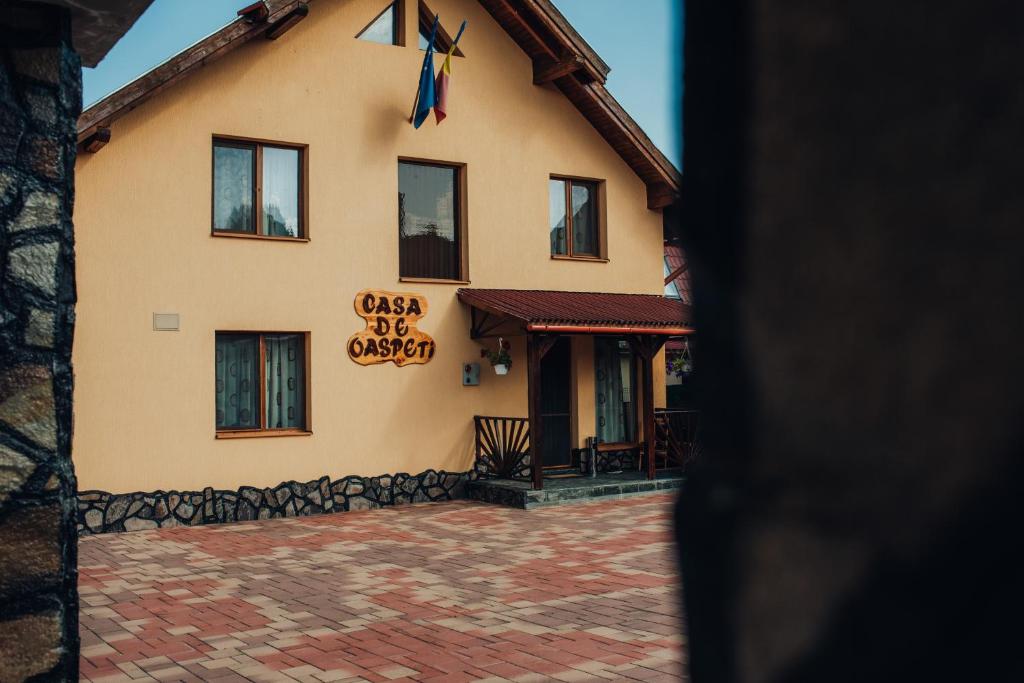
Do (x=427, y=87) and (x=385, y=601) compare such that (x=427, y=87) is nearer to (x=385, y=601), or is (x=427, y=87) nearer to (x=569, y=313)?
(x=569, y=313)

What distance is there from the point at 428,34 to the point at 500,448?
248 inches

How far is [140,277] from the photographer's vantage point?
1171 cm

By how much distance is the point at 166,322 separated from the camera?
1183 cm

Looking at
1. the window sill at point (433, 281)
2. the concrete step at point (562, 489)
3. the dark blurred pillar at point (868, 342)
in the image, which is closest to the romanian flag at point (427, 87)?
the window sill at point (433, 281)

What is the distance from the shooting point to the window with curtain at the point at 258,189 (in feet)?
41.0

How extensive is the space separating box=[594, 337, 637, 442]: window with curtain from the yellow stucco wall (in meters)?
0.41

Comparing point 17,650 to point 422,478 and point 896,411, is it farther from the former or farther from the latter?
point 422,478

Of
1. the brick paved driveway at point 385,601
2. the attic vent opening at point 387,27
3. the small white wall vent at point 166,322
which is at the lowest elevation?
the brick paved driveway at point 385,601

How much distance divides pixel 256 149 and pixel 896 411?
512 inches

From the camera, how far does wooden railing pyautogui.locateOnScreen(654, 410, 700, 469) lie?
15289 mm

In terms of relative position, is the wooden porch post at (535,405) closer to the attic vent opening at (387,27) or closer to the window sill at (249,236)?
the window sill at (249,236)

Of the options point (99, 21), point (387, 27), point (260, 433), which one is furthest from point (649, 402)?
point (99, 21)

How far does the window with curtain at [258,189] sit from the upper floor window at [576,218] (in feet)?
13.5

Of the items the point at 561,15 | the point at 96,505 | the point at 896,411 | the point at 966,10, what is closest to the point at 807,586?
the point at 896,411
